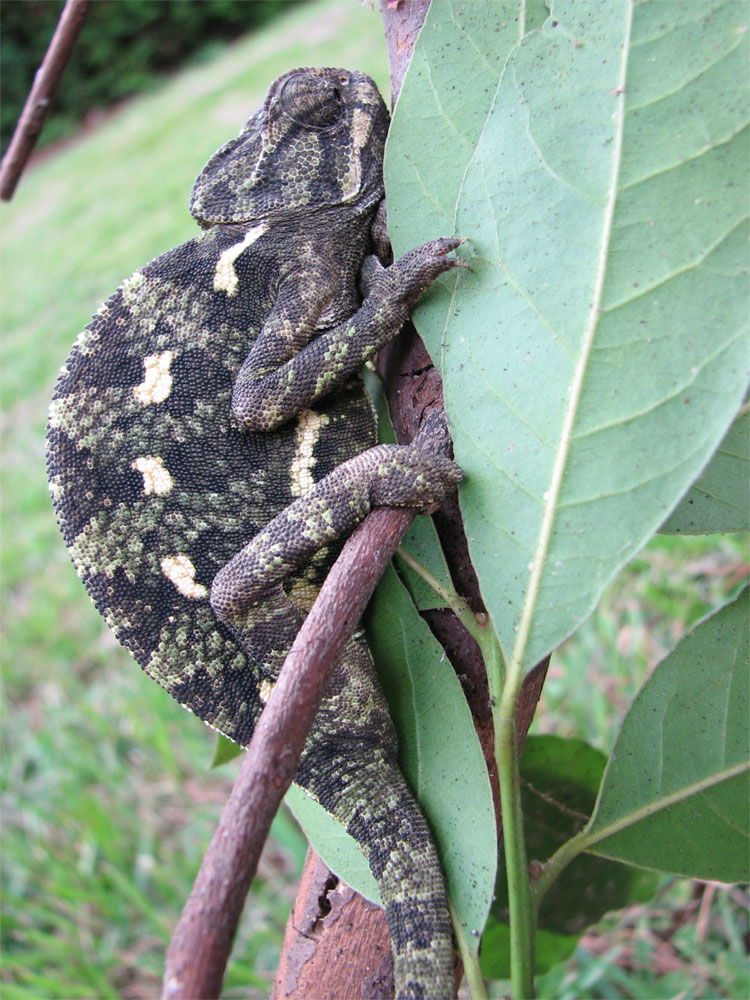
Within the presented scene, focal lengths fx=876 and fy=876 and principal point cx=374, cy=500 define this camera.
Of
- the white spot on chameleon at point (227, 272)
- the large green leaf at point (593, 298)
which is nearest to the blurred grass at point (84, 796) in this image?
the white spot on chameleon at point (227, 272)

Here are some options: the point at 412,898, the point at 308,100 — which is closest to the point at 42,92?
the point at 308,100

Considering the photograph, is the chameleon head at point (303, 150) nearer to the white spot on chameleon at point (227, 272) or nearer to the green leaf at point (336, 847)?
the white spot on chameleon at point (227, 272)

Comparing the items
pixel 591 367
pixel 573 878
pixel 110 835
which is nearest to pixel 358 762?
pixel 573 878

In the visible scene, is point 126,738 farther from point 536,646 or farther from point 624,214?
point 624,214

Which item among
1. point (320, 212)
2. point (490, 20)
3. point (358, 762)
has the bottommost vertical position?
point (358, 762)

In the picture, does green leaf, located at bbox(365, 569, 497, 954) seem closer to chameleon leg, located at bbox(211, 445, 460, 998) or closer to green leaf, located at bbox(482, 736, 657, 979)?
chameleon leg, located at bbox(211, 445, 460, 998)

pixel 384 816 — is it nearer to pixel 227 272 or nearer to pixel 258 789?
pixel 258 789
